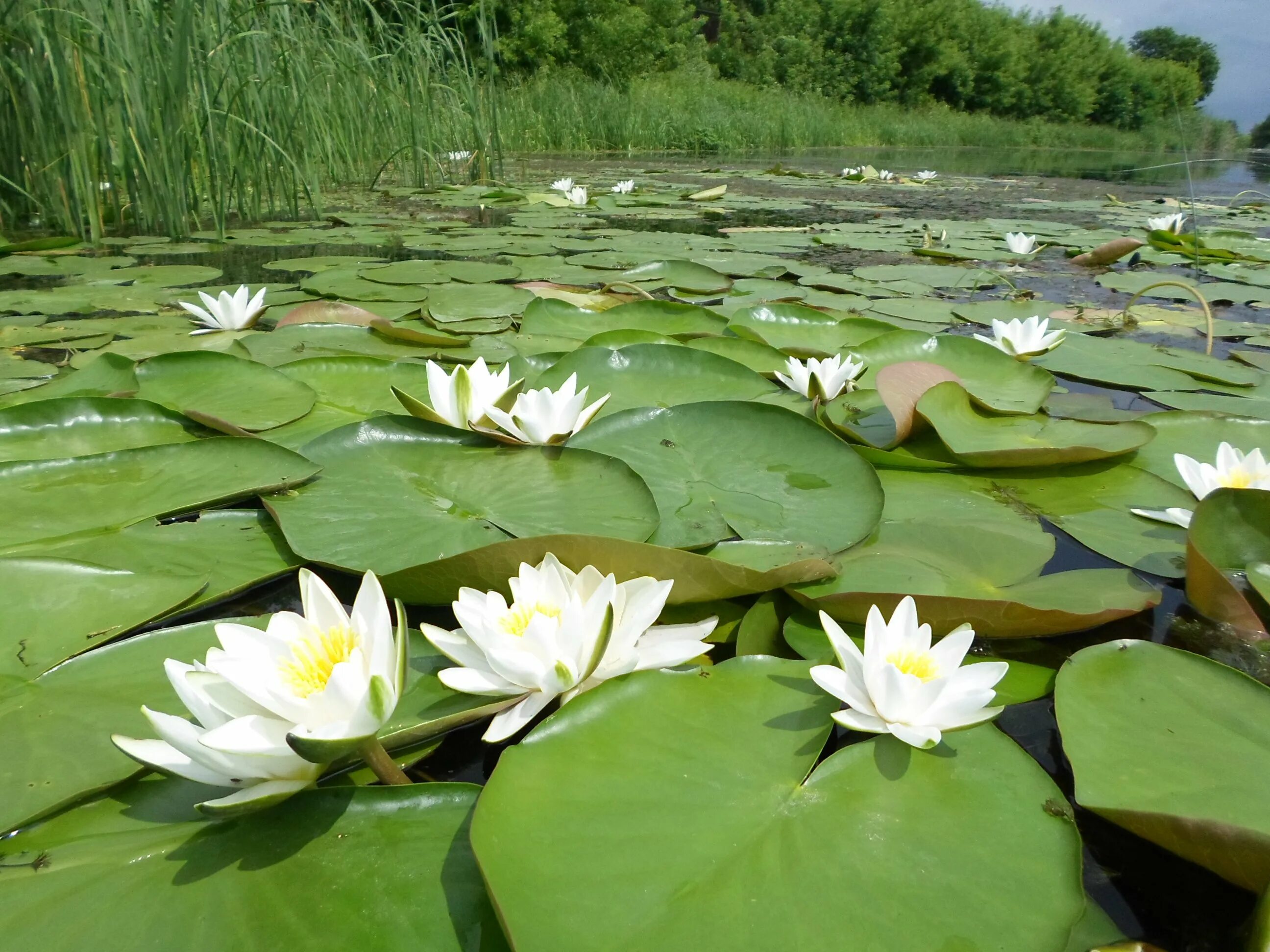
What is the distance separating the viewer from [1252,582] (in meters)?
0.88

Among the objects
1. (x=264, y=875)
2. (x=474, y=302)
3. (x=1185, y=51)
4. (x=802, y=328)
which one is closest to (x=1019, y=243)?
(x=802, y=328)

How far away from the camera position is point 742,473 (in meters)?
1.14

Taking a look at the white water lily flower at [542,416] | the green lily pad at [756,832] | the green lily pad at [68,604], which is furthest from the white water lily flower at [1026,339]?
the green lily pad at [68,604]

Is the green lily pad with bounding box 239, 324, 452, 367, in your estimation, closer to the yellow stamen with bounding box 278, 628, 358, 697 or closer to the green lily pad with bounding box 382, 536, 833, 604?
the green lily pad with bounding box 382, 536, 833, 604

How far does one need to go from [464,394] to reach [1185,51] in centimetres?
5501

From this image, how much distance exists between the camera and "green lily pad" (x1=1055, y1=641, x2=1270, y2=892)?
557 mm

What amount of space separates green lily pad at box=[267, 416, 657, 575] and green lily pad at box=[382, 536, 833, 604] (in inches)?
1.9

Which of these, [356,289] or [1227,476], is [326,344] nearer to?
[356,289]

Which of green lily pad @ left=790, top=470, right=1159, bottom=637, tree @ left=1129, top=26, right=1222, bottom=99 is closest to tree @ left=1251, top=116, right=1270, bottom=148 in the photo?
tree @ left=1129, top=26, right=1222, bottom=99

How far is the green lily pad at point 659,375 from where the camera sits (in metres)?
1.44

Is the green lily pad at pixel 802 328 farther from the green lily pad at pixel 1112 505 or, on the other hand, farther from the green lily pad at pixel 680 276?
the green lily pad at pixel 1112 505

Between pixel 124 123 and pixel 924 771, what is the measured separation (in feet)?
11.7

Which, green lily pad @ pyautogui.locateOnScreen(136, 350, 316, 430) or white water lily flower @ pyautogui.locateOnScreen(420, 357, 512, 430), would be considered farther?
green lily pad @ pyautogui.locateOnScreen(136, 350, 316, 430)

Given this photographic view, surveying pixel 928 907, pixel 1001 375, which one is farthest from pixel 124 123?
pixel 928 907
